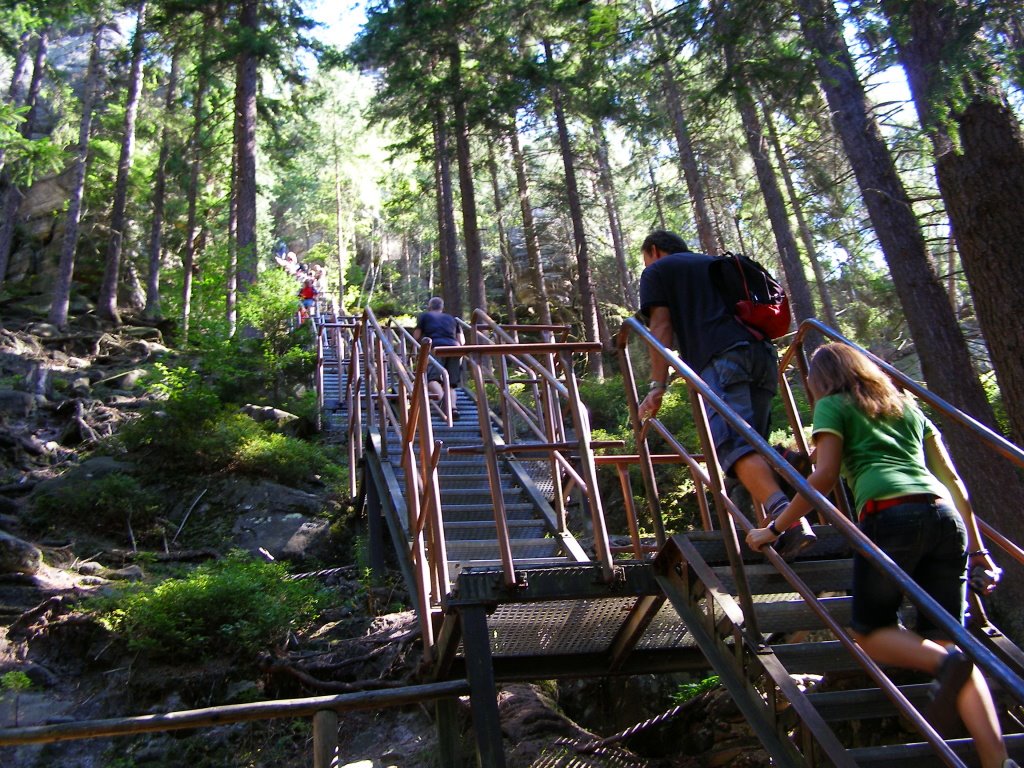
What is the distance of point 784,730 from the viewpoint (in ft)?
10.8

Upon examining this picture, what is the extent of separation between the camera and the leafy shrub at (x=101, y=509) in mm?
10163

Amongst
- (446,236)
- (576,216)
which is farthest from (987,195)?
(446,236)

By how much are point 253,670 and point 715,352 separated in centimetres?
490

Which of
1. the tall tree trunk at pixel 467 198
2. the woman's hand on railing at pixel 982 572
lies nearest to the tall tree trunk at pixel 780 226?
→ the tall tree trunk at pixel 467 198

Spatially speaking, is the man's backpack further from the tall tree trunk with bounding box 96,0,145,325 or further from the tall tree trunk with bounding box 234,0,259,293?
the tall tree trunk with bounding box 96,0,145,325

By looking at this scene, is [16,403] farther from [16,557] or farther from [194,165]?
[194,165]

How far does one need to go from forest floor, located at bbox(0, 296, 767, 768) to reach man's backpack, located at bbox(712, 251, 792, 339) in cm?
280

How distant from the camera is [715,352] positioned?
4207mm

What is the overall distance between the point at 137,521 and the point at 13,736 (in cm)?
679

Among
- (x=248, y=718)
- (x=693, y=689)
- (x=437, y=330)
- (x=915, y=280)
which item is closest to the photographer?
(x=248, y=718)

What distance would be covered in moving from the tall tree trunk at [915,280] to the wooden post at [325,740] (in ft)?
20.3

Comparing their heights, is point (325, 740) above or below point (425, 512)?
below

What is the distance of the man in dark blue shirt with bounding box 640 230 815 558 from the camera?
3.92 m

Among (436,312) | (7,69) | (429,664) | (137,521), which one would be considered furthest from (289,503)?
(7,69)
